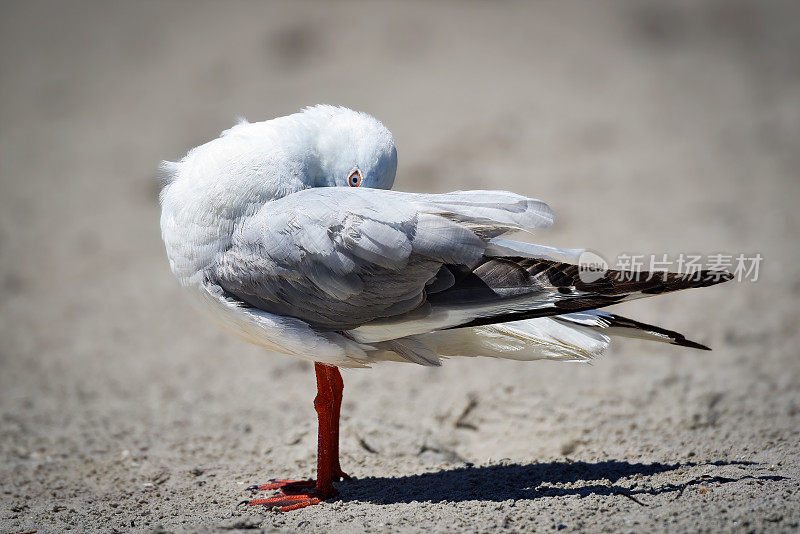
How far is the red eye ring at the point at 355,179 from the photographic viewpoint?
4195 mm

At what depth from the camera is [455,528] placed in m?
3.45

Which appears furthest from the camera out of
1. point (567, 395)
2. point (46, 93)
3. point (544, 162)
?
point (46, 93)

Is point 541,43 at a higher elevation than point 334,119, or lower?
higher

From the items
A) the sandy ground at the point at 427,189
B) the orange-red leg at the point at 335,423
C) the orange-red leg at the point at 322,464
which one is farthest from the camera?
the orange-red leg at the point at 335,423

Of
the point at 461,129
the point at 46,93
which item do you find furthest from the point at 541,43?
the point at 46,93

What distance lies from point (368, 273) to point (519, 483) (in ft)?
4.55

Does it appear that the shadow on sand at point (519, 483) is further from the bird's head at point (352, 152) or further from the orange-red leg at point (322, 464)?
the bird's head at point (352, 152)

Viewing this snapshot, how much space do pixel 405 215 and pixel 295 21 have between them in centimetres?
1091

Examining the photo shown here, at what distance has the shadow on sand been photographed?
3.82 meters

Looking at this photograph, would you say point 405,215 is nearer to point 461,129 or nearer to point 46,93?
point 461,129

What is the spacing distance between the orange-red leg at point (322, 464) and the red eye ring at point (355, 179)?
0.97 m

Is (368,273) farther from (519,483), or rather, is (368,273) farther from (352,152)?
(519,483)

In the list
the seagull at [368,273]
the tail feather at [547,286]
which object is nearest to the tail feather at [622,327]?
the seagull at [368,273]

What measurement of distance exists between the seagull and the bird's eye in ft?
0.28
